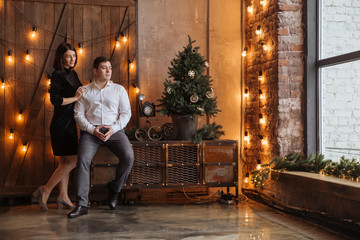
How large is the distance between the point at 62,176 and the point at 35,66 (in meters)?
1.49

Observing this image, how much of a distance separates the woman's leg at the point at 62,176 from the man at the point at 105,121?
1.07 ft

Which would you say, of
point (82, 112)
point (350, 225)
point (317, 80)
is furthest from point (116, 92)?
point (350, 225)

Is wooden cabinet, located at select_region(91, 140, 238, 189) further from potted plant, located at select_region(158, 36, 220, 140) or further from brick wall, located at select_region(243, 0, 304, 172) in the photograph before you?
brick wall, located at select_region(243, 0, 304, 172)

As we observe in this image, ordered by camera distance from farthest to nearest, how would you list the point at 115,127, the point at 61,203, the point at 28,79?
the point at 28,79 → the point at 61,203 → the point at 115,127

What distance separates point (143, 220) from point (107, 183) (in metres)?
0.81

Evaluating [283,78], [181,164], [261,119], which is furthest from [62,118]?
[283,78]

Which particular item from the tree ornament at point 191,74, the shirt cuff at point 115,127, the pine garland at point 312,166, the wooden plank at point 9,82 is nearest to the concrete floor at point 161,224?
the pine garland at point 312,166

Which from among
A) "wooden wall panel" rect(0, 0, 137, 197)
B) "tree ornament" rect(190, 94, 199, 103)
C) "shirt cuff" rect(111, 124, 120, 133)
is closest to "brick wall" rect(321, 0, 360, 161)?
"tree ornament" rect(190, 94, 199, 103)

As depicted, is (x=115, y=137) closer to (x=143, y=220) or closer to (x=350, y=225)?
(x=143, y=220)

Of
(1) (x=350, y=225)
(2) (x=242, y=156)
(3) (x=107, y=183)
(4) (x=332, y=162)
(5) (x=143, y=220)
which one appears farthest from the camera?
(2) (x=242, y=156)

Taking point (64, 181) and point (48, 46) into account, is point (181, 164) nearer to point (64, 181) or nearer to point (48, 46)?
point (64, 181)

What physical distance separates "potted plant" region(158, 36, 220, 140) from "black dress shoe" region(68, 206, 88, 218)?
4.32ft

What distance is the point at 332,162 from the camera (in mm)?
3932

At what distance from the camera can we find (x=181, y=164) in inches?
173
